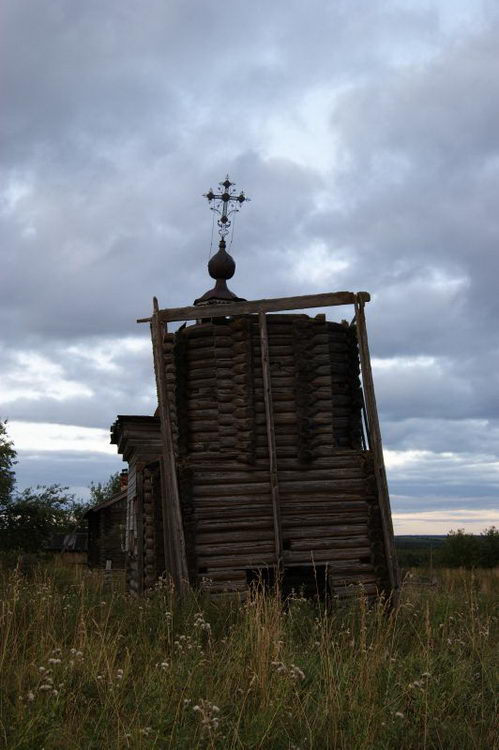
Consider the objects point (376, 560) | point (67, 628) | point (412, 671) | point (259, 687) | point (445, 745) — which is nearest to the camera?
point (445, 745)

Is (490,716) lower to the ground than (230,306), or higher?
lower

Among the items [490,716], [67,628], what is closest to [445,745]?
[490,716]

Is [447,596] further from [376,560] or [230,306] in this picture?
A: [230,306]

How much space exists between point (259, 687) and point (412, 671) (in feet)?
5.51

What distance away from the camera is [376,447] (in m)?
16.0

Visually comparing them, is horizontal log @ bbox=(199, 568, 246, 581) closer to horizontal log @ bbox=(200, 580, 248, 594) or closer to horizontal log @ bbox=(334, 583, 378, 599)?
horizontal log @ bbox=(200, 580, 248, 594)

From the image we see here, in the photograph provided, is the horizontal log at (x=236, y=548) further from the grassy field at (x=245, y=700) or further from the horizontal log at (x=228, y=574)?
the grassy field at (x=245, y=700)

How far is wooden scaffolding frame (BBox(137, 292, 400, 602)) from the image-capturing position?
15.3 meters

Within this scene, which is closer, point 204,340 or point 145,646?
point 145,646

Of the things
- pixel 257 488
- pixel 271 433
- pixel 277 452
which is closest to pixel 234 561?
pixel 257 488

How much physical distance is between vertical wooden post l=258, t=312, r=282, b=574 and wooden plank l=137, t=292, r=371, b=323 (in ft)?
0.93

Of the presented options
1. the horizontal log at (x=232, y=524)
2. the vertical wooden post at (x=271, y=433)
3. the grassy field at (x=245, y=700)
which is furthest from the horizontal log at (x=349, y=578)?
the grassy field at (x=245, y=700)

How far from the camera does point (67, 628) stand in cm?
895

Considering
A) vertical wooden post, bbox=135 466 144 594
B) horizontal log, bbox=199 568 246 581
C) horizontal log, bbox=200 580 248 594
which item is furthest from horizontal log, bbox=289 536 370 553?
vertical wooden post, bbox=135 466 144 594
